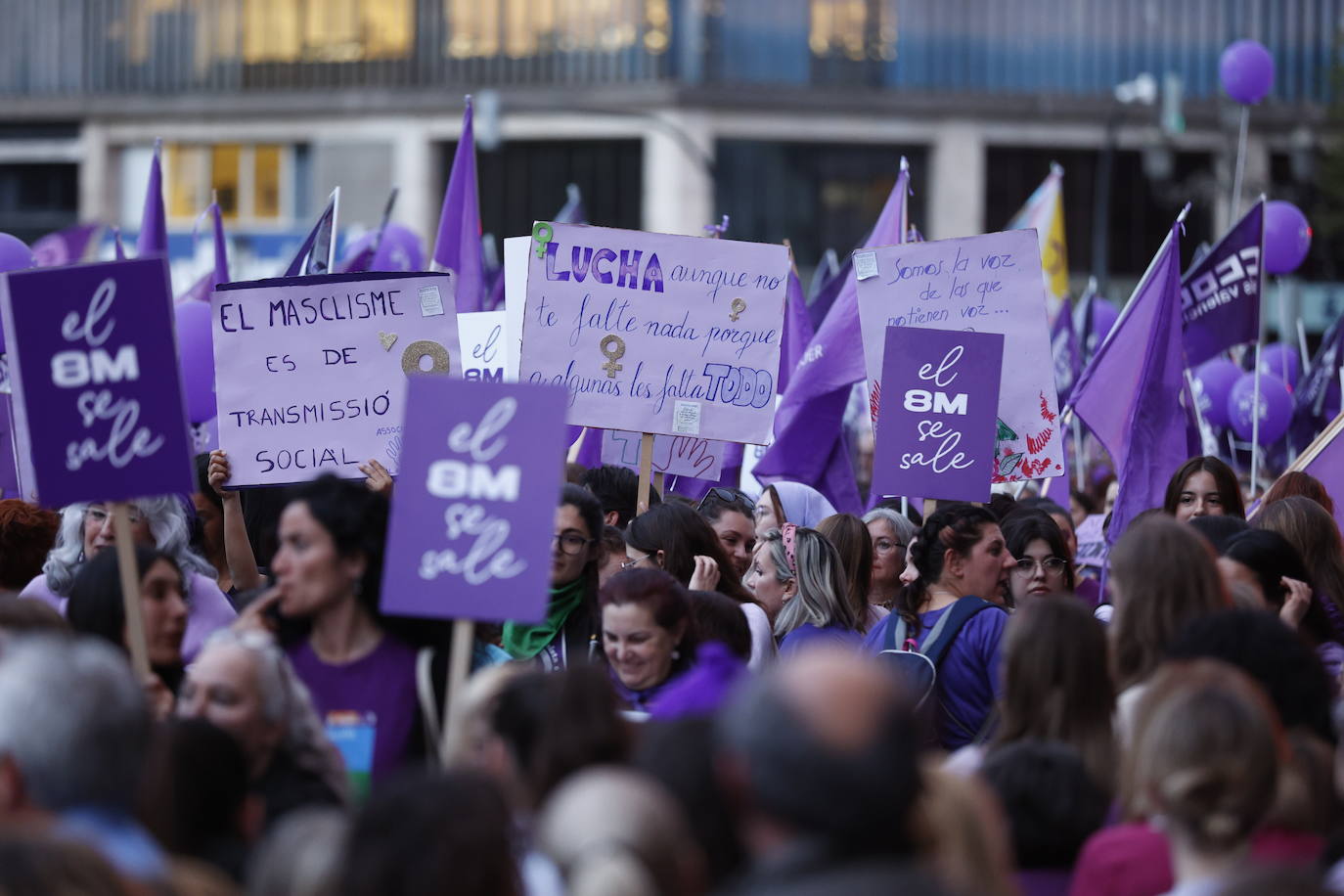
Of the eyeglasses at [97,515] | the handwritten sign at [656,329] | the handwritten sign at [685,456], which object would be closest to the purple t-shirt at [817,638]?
the handwritten sign at [656,329]

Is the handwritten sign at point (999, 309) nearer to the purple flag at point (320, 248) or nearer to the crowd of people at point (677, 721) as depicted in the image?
the crowd of people at point (677, 721)

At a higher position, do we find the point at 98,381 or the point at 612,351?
the point at 98,381

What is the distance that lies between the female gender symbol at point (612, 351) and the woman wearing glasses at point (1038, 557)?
174cm

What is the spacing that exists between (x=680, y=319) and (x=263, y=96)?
116ft

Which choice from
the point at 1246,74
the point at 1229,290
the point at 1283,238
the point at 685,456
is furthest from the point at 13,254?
the point at 1283,238

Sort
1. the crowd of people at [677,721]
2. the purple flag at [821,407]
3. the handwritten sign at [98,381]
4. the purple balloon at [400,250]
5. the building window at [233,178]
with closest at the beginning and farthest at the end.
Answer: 1. the crowd of people at [677,721]
2. the handwritten sign at [98,381]
3. the purple flag at [821,407]
4. the purple balloon at [400,250]
5. the building window at [233,178]

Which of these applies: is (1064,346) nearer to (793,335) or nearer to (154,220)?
(793,335)

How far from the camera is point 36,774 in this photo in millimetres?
3404

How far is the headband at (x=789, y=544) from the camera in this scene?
697 centimetres

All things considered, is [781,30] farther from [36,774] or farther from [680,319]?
[36,774]

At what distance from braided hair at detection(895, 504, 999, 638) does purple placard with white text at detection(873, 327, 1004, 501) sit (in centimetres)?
113

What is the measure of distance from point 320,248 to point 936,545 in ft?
16.7

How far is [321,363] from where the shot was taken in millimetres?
7383

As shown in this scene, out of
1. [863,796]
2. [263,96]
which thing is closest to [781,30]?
[263,96]
